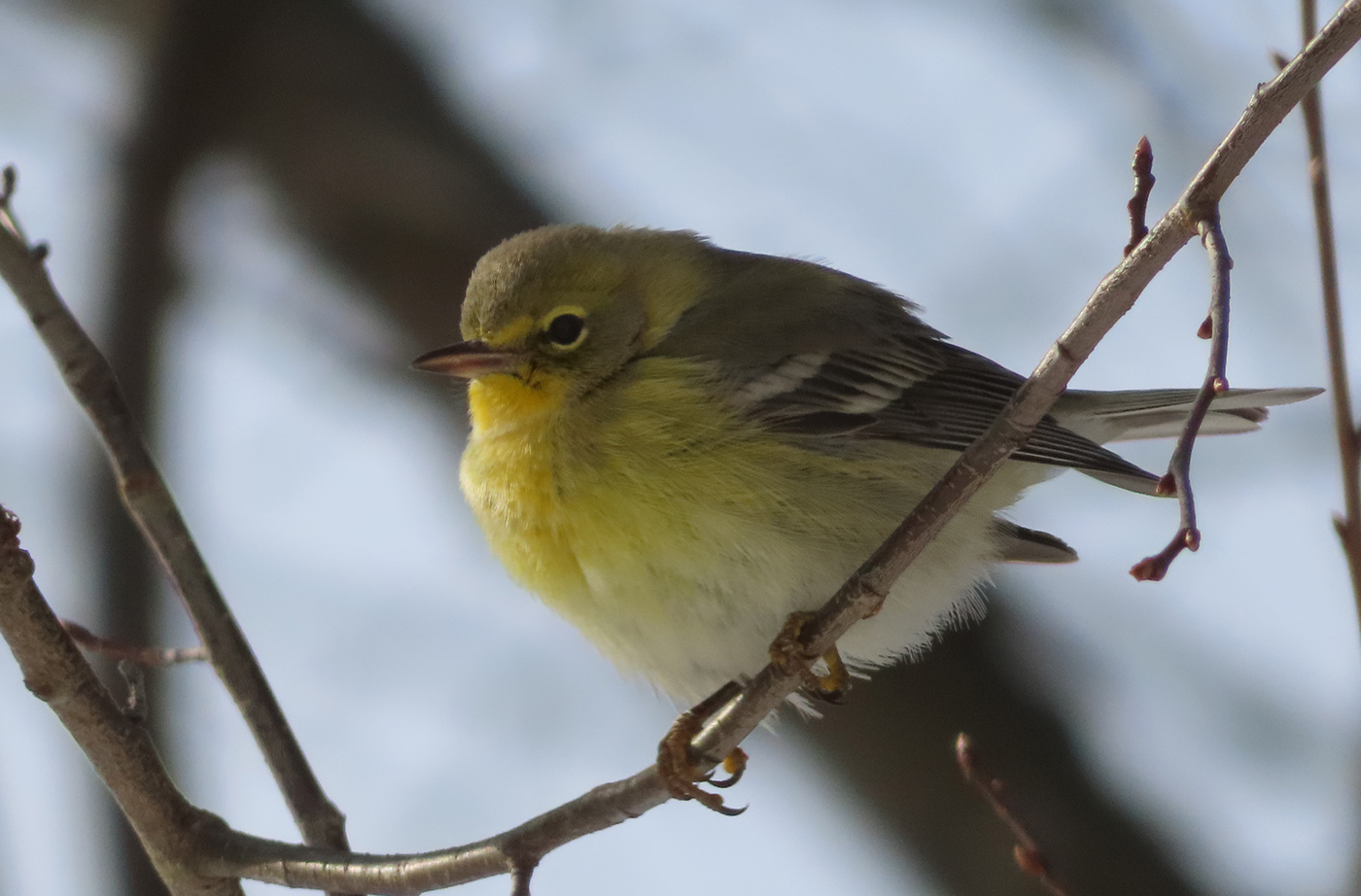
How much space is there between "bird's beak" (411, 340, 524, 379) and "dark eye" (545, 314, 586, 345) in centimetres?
13

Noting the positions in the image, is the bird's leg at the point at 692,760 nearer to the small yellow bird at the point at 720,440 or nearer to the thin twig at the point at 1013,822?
the small yellow bird at the point at 720,440

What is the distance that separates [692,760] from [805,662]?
439 millimetres

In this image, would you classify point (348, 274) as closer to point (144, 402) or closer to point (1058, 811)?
point (144, 402)

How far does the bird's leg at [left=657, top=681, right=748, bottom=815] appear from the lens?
348 cm

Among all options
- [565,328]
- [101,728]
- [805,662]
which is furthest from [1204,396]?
[565,328]

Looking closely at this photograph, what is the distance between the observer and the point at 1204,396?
2.14 meters

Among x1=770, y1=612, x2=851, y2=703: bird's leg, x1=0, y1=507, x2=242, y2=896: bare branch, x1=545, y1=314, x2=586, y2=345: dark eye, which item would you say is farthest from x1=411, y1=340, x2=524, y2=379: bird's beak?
x1=0, y1=507, x2=242, y2=896: bare branch

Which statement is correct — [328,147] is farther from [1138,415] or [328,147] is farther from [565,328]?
[1138,415]

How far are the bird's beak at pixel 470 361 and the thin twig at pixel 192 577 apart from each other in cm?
106

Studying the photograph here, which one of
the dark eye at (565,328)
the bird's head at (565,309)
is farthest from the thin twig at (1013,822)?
the dark eye at (565,328)

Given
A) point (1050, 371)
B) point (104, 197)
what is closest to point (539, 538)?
point (1050, 371)

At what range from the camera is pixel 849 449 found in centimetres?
410

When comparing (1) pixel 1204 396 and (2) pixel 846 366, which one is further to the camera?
(2) pixel 846 366

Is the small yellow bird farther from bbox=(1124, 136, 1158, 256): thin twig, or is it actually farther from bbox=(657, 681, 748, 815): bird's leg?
bbox=(1124, 136, 1158, 256): thin twig
